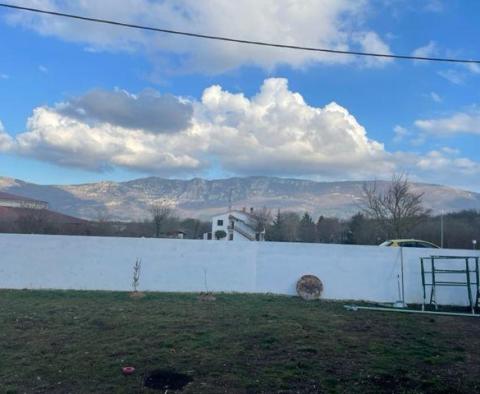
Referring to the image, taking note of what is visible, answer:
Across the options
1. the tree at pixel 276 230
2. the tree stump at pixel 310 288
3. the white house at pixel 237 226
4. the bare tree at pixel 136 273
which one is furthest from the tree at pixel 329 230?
the bare tree at pixel 136 273

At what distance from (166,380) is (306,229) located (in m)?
55.0

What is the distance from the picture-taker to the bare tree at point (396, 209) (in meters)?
33.8

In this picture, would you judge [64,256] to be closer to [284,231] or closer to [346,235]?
[346,235]

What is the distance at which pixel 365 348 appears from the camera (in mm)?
7527

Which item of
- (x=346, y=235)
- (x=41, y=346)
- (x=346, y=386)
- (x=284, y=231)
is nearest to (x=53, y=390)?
(x=41, y=346)

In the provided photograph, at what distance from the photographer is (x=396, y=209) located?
35438 millimetres

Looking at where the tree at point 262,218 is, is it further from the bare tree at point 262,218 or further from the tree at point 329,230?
the tree at point 329,230

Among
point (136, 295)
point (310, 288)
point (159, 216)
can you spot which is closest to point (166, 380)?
point (136, 295)

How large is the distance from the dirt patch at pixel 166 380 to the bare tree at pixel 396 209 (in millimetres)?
29651

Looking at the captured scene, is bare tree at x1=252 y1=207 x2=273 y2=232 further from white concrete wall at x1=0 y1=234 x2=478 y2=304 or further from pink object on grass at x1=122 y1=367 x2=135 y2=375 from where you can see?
pink object on grass at x1=122 y1=367 x2=135 y2=375

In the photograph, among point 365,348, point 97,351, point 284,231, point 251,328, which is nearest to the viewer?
point 97,351

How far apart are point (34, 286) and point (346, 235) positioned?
128 feet

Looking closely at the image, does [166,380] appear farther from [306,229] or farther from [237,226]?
[237,226]

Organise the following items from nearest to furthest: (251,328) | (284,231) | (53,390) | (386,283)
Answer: (53,390)
(251,328)
(386,283)
(284,231)
